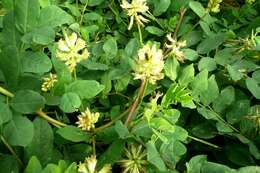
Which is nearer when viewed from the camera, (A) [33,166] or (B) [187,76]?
(A) [33,166]

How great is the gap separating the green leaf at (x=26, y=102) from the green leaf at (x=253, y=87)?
17.6 inches

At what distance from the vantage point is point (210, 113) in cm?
93

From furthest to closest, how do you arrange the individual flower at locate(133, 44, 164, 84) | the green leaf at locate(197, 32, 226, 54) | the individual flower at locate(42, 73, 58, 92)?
the green leaf at locate(197, 32, 226, 54) → the individual flower at locate(42, 73, 58, 92) → the individual flower at locate(133, 44, 164, 84)

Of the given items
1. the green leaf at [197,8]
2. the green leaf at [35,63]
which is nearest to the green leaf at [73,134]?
the green leaf at [35,63]

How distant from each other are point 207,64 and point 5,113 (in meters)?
0.46

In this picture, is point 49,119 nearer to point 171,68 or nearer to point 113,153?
point 113,153

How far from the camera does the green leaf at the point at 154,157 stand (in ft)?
2.40

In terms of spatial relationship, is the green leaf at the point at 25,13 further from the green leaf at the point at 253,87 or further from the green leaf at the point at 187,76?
the green leaf at the point at 253,87

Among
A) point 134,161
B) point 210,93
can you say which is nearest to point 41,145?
point 134,161

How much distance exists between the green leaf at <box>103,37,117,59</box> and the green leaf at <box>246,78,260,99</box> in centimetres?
29

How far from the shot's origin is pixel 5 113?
28.5 inches

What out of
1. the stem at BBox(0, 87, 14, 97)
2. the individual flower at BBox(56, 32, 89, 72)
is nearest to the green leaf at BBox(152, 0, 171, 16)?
the individual flower at BBox(56, 32, 89, 72)

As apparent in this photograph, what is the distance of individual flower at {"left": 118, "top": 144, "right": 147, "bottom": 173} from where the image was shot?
30.0 inches

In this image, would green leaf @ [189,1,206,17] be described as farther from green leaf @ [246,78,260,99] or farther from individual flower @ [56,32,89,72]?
individual flower @ [56,32,89,72]
